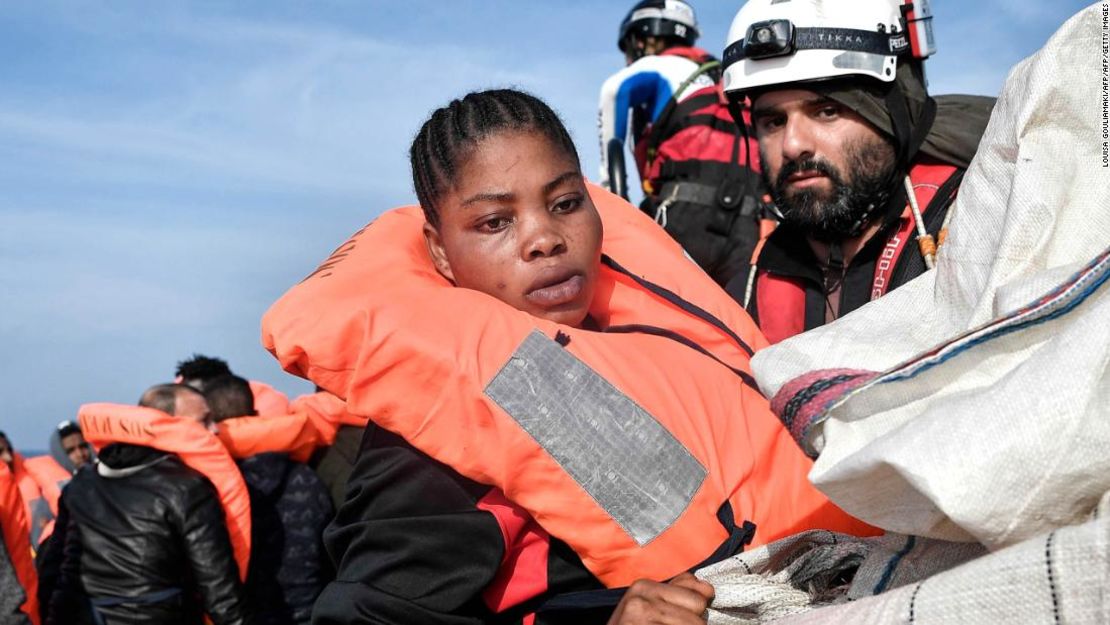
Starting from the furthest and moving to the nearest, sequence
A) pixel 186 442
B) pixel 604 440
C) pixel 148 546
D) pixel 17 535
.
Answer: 1. pixel 17 535
2. pixel 186 442
3. pixel 148 546
4. pixel 604 440

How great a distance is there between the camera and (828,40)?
2832mm

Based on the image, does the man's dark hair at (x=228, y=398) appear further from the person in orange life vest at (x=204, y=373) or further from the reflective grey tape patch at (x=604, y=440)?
the reflective grey tape patch at (x=604, y=440)

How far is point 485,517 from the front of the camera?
Result: 1.79 metres

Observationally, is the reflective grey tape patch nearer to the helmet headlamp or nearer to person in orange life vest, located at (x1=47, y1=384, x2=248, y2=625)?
the helmet headlamp

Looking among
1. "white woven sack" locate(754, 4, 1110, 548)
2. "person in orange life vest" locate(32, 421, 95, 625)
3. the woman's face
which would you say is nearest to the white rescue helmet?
the woman's face

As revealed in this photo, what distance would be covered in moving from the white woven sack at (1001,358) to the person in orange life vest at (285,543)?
5202 millimetres

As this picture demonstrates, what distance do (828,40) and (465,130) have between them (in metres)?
1.15

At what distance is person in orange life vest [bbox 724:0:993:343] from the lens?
279 centimetres

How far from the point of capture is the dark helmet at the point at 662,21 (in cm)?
659

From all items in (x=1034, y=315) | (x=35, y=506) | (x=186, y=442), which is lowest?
(x=35, y=506)

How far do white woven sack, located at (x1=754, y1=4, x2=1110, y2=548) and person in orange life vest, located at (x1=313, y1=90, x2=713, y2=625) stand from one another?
34 cm

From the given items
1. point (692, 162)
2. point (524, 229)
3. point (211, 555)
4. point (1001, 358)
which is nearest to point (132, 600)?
point (211, 555)

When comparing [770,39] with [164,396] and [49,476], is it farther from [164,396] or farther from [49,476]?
[49,476]

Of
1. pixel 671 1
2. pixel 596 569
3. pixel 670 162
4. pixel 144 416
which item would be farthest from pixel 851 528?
pixel 671 1
